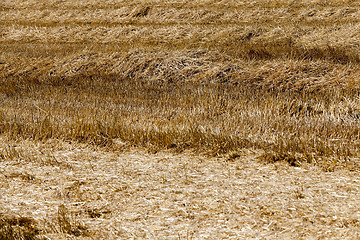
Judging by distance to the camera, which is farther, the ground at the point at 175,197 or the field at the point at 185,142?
the field at the point at 185,142

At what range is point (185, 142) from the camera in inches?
195

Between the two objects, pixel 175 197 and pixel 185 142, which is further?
pixel 185 142

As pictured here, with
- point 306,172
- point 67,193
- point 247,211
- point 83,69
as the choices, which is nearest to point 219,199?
point 247,211

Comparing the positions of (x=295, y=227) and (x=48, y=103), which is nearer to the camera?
(x=295, y=227)

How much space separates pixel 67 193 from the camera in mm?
3947

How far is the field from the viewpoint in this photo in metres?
3.38

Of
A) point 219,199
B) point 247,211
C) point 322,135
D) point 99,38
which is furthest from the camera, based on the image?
point 99,38

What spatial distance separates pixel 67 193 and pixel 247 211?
5.37 ft

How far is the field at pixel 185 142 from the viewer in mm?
3381

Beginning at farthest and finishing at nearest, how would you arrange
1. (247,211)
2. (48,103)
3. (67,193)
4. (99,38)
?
(99,38)
(48,103)
(67,193)
(247,211)

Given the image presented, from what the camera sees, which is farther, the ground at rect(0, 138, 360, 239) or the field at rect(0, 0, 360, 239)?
the field at rect(0, 0, 360, 239)

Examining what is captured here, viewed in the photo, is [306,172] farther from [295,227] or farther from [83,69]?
[83,69]

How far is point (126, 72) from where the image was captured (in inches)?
343

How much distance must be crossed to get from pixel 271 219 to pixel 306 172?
1.02 metres
